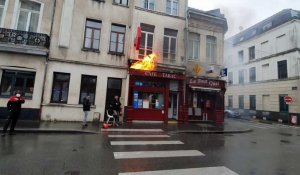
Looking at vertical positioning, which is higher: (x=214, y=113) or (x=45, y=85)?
(x=45, y=85)

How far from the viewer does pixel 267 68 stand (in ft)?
80.1

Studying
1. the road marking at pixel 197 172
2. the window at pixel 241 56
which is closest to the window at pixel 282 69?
the window at pixel 241 56

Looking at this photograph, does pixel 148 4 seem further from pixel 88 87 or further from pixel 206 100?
pixel 206 100

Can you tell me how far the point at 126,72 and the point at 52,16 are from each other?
5984 millimetres

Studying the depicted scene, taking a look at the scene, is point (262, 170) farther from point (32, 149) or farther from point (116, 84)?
point (116, 84)

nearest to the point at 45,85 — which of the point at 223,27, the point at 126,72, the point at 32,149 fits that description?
the point at 126,72

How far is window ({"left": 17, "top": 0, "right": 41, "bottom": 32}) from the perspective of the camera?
12.4 m

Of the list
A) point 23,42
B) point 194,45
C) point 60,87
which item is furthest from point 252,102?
point 23,42

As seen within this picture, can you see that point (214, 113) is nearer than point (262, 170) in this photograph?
No

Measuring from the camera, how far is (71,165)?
4.79 metres

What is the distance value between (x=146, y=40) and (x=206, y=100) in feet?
22.6

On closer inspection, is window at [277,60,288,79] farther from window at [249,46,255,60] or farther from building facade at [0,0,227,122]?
building facade at [0,0,227,122]

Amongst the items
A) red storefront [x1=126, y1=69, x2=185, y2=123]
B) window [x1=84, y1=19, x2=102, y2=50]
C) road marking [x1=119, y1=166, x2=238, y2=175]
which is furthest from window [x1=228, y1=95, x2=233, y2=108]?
road marking [x1=119, y1=166, x2=238, y2=175]

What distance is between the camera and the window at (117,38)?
1386 centimetres
